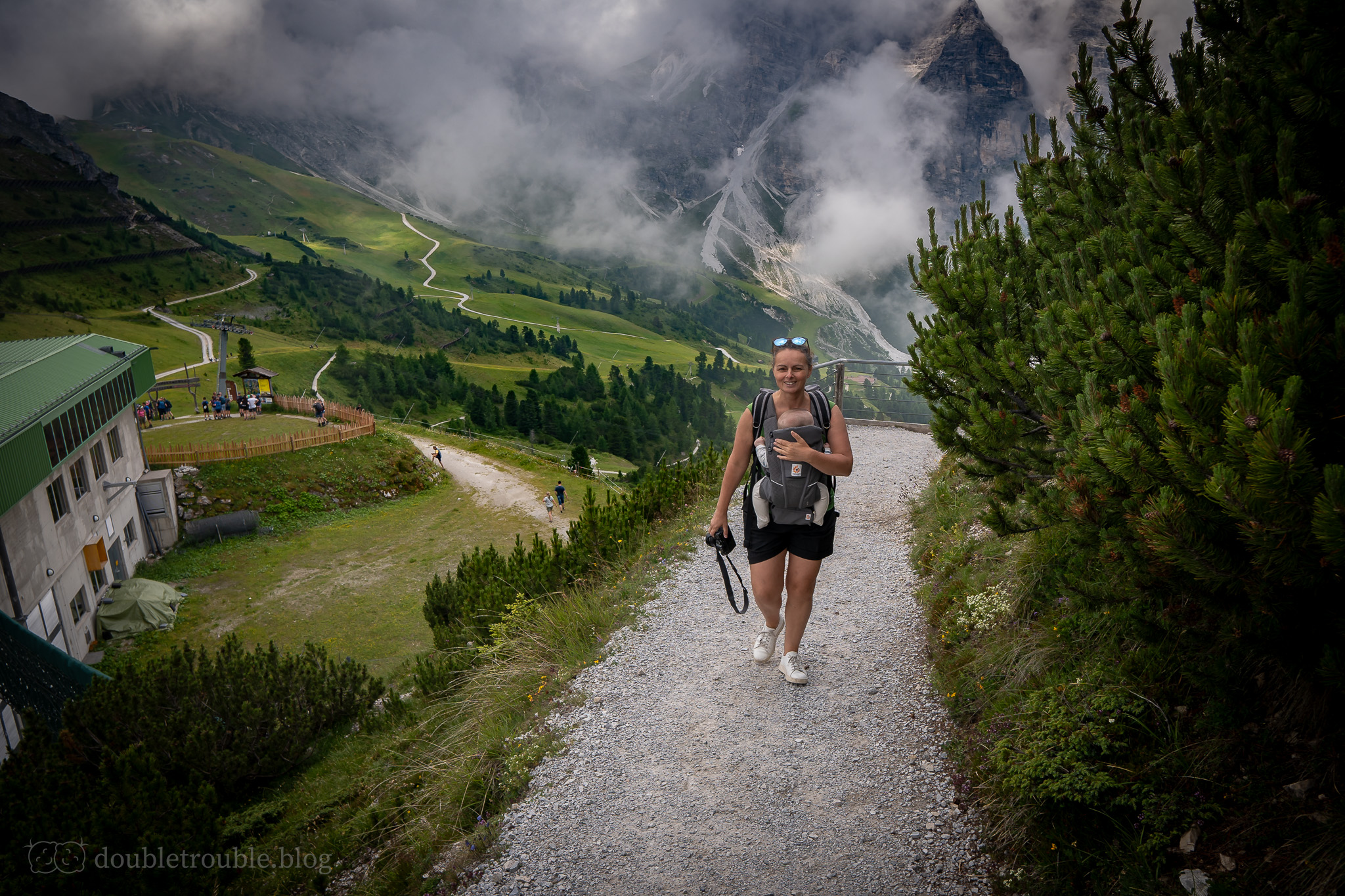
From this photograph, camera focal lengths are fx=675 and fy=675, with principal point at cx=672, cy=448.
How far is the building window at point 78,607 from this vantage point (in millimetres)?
19500

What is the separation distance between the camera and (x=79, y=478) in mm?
21625

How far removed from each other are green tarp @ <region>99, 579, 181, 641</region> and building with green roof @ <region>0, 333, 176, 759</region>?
45 cm

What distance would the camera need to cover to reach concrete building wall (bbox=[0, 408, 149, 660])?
17250 mm

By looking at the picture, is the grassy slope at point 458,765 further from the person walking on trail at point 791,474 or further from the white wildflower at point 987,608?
the white wildflower at point 987,608

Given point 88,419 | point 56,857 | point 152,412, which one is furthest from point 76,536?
point 152,412

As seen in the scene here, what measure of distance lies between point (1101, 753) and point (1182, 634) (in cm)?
87

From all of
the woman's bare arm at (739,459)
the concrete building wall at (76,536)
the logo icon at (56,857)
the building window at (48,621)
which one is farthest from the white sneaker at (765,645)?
the building window at (48,621)

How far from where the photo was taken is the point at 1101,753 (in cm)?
353

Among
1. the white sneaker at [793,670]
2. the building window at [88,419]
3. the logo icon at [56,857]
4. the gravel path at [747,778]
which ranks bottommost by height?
the logo icon at [56,857]

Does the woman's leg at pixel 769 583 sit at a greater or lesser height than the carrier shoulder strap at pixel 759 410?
lesser

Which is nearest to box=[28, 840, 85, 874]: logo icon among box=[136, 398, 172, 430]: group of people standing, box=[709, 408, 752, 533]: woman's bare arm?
box=[709, 408, 752, 533]: woman's bare arm

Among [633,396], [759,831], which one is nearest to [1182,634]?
[759,831]

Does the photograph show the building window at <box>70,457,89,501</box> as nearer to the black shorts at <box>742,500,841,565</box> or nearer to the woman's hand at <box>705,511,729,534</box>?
the woman's hand at <box>705,511,729,534</box>

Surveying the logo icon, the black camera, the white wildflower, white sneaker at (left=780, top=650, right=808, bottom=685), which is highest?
the black camera
